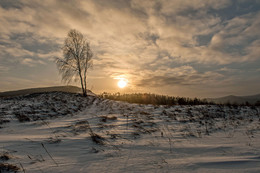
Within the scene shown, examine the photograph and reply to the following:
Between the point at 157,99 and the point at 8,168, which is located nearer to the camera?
the point at 8,168

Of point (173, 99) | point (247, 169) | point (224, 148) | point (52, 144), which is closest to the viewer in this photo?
point (247, 169)

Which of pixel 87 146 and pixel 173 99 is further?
pixel 173 99

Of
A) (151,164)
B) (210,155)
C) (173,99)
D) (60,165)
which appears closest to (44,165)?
(60,165)

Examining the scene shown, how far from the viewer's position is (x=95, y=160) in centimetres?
152

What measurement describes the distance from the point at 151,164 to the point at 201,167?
48 centimetres

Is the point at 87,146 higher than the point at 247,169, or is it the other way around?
the point at 247,169

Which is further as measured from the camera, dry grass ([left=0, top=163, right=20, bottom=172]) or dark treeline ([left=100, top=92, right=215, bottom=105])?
dark treeline ([left=100, top=92, right=215, bottom=105])

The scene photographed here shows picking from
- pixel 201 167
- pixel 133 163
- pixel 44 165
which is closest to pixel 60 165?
pixel 44 165

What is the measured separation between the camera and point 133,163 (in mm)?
1431

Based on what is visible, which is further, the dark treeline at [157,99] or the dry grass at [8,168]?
the dark treeline at [157,99]

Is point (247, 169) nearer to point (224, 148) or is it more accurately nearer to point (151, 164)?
point (224, 148)

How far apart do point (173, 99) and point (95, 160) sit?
39.9ft

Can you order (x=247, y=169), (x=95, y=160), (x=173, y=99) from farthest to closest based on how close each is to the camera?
(x=173, y=99)
(x=95, y=160)
(x=247, y=169)

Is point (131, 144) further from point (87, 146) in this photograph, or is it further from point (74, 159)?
point (74, 159)
